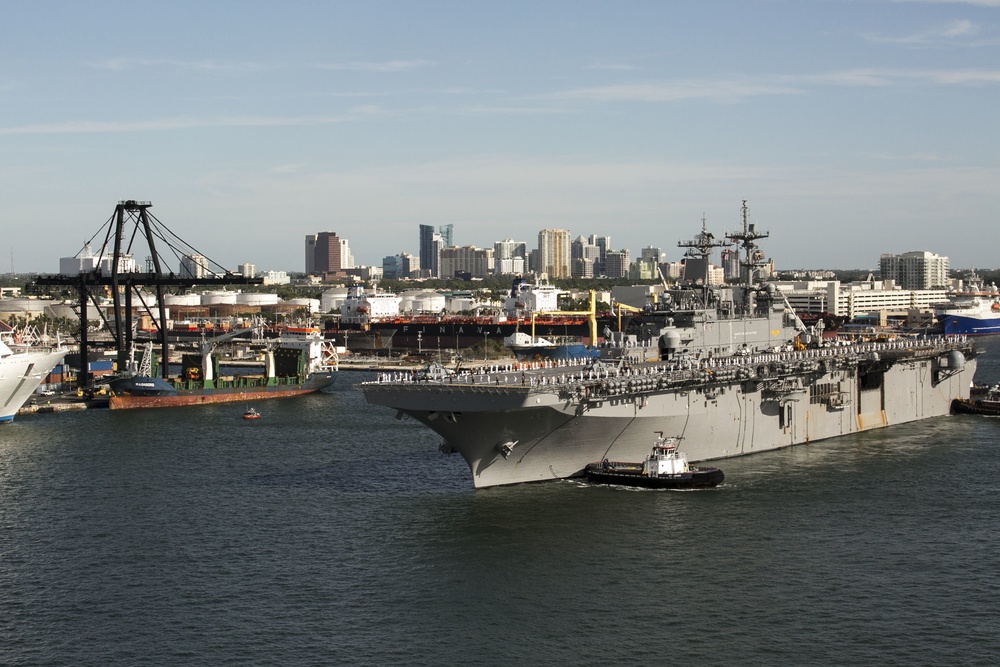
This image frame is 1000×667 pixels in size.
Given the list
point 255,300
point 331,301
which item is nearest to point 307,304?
point 255,300

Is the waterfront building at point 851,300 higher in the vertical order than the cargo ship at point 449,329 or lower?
higher

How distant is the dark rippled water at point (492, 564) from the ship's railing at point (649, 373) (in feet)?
8.49

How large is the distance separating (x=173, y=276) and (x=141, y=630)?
4326 cm

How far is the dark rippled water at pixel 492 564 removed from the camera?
18844 mm

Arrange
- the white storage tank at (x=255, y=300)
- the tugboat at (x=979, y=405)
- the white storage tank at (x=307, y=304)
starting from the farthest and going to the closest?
1. the white storage tank at (x=307, y=304)
2. the white storage tank at (x=255, y=300)
3. the tugboat at (x=979, y=405)

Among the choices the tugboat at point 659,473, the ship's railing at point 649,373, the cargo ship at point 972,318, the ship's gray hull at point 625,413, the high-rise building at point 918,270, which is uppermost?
the high-rise building at point 918,270

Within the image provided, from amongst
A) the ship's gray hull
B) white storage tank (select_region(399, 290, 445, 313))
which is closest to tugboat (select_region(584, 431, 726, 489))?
the ship's gray hull

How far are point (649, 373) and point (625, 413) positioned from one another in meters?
2.02

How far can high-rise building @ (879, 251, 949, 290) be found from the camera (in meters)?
174

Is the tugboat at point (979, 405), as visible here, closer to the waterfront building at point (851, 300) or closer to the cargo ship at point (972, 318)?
the cargo ship at point (972, 318)

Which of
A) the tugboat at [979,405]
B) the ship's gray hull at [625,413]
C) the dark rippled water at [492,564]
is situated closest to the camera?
the dark rippled water at [492,564]

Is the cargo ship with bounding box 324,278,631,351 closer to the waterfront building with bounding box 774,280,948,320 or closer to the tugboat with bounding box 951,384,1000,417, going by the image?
the waterfront building with bounding box 774,280,948,320

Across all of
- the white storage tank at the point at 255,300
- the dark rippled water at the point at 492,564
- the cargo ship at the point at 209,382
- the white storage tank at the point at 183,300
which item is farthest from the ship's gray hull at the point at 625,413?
the white storage tank at the point at 183,300

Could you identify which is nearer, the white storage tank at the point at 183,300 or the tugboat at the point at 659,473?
the tugboat at the point at 659,473
